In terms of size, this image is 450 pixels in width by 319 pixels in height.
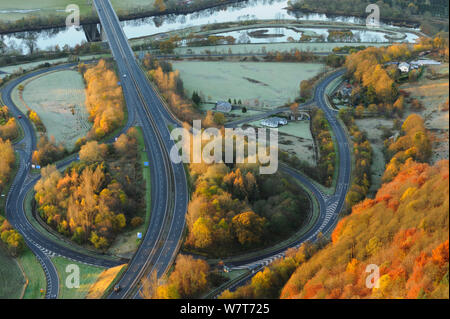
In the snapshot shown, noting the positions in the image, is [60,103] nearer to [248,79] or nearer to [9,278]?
[248,79]

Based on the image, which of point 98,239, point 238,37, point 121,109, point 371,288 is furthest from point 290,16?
point 371,288

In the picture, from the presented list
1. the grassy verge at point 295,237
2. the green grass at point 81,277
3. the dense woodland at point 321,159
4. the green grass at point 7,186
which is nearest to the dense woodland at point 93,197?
the green grass at point 81,277

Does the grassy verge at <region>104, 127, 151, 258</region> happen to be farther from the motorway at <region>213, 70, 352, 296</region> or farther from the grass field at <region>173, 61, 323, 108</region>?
the grass field at <region>173, 61, 323, 108</region>

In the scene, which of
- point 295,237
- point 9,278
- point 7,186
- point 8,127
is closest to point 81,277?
point 9,278

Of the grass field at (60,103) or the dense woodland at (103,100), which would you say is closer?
the dense woodland at (103,100)

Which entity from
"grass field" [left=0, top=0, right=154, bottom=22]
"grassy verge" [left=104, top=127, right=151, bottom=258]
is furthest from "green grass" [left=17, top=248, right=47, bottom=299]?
"grass field" [left=0, top=0, right=154, bottom=22]

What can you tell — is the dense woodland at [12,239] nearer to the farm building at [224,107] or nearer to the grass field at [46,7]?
the farm building at [224,107]
